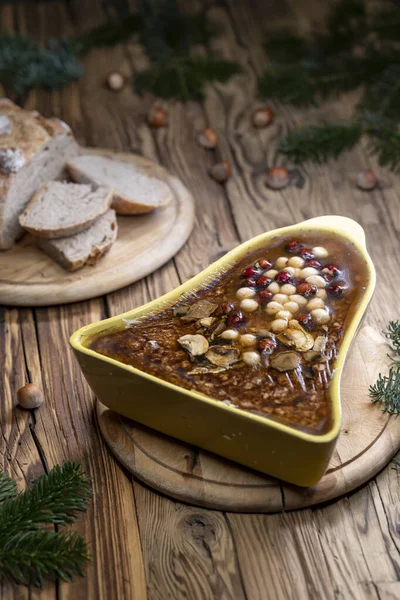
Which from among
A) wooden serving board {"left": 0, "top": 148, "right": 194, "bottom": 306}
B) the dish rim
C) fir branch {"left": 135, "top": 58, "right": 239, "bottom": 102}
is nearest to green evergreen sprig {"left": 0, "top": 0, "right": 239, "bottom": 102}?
fir branch {"left": 135, "top": 58, "right": 239, "bottom": 102}

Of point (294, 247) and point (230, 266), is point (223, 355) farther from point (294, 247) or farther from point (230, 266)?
point (294, 247)

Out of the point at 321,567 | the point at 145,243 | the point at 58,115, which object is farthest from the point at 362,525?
the point at 58,115

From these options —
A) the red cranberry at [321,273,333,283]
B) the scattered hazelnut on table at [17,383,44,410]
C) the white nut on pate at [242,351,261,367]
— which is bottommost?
the scattered hazelnut on table at [17,383,44,410]

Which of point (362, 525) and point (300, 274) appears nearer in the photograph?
point (362, 525)

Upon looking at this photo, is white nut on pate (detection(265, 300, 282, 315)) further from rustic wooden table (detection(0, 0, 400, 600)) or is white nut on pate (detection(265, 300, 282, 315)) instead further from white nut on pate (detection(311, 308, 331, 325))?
rustic wooden table (detection(0, 0, 400, 600))

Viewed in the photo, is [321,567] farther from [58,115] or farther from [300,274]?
[58,115]

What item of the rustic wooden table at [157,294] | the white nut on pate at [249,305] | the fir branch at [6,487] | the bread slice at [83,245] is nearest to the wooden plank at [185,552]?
the rustic wooden table at [157,294]

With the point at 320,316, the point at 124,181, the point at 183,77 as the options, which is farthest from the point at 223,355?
the point at 183,77
